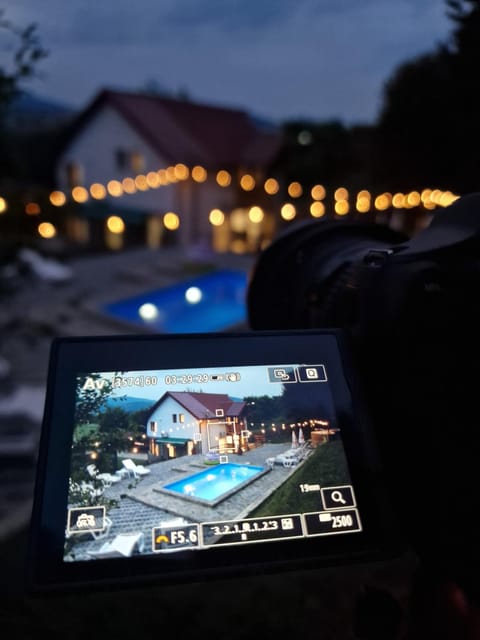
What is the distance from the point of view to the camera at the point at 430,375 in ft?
2.54

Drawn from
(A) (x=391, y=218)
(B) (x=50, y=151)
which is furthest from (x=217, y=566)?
(B) (x=50, y=151)

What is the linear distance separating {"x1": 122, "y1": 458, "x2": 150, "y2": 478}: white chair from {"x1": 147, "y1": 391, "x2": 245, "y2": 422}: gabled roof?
8cm

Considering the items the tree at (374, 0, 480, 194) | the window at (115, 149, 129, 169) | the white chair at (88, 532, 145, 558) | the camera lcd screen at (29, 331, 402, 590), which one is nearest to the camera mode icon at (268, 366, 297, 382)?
the camera lcd screen at (29, 331, 402, 590)

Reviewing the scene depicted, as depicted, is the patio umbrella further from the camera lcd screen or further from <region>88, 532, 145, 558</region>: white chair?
<region>88, 532, 145, 558</region>: white chair

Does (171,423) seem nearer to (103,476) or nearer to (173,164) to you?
(103,476)

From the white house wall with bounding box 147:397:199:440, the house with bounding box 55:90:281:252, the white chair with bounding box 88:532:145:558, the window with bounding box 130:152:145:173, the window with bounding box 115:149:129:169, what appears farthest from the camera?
the window with bounding box 115:149:129:169

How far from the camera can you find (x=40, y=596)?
0.73 metres

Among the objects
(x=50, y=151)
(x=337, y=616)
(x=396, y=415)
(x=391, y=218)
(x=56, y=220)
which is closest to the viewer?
(x=396, y=415)

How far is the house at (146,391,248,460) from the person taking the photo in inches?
34.9

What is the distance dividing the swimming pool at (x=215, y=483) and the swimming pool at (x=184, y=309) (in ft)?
20.9

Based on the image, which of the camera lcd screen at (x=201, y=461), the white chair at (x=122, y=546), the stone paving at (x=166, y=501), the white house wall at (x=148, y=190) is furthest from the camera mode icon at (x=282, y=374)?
the white house wall at (x=148, y=190)

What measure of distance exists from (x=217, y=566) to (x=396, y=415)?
1.20 ft

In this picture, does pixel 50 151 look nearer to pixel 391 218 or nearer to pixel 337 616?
pixel 391 218

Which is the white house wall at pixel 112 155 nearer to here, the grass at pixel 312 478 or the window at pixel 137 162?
the window at pixel 137 162
